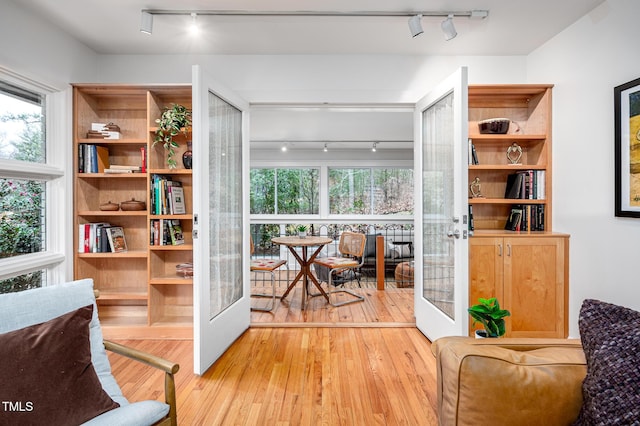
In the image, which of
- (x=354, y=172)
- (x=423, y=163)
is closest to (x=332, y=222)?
(x=354, y=172)

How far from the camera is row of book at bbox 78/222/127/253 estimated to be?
2828mm

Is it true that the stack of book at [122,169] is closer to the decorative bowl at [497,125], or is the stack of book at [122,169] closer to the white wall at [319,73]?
the white wall at [319,73]

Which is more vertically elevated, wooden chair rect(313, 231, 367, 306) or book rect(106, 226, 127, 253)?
book rect(106, 226, 127, 253)

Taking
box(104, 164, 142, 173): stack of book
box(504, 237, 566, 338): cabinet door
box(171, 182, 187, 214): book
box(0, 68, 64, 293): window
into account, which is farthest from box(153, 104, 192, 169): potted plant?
box(504, 237, 566, 338): cabinet door

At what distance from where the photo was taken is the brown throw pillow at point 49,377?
1.08 meters

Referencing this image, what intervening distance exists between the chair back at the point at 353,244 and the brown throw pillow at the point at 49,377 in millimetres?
3364

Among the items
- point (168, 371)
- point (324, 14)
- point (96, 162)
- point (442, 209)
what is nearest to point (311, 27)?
point (324, 14)

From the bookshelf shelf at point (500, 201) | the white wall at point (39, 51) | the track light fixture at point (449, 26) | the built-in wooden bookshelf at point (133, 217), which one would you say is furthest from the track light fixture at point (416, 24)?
the white wall at point (39, 51)

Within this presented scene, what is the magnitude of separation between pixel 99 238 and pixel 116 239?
128 mm

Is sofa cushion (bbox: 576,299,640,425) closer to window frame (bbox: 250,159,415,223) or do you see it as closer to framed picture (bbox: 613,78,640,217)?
framed picture (bbox: 613,78,640,217)

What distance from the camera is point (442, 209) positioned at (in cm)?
268

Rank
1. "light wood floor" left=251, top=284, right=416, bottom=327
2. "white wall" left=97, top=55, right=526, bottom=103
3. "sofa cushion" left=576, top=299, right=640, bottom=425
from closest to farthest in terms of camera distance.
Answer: "sofa cushion" left=576, top=299, right=640, bottom=425 → "white wall" left=97, top=55, right=526, bottom=103 → "light wood floor" left=251, top=284, right=416, bottom=327

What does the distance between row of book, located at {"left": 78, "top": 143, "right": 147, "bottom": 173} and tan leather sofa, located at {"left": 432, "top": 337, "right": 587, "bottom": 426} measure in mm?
2806

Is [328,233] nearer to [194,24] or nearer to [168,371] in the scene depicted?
[194,24]
